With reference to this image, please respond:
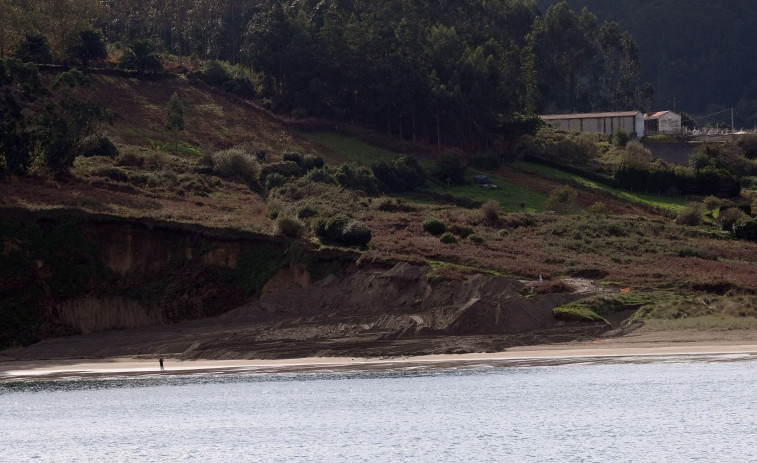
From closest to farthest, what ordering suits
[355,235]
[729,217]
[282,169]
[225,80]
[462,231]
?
1. [355,235]
2. [462,231]
3. [729,217]
4. [282,169]
5. [225,80]

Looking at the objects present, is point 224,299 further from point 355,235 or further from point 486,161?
point 486,161

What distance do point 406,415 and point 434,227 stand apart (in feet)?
110

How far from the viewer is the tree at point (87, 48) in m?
111

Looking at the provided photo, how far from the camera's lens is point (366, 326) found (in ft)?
185

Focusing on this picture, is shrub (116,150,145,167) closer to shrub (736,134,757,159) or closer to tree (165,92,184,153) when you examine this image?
tree (165,92,184,153)

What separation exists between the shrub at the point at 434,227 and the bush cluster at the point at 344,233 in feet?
26.7

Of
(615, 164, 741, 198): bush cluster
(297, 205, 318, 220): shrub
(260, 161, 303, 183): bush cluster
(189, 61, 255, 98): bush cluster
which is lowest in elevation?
(297, 205, 318, 220): shrub

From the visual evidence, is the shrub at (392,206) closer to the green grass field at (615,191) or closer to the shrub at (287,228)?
the shrub at (287,228)

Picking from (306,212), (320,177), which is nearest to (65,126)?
(306,212)

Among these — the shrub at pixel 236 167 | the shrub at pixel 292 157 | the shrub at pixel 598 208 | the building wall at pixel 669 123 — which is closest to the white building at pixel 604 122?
the building wall at pixel 669 123

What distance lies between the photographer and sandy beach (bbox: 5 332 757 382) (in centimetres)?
4922

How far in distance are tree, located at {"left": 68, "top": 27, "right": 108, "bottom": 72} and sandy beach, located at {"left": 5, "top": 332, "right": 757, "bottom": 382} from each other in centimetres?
6260

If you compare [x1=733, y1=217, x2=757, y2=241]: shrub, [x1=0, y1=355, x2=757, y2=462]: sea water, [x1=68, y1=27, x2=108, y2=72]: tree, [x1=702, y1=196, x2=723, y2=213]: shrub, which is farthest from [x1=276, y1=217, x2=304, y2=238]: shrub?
[x1=68, y1=27, x2=108, y2=72]: tree

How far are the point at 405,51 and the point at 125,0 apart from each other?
154 feet
